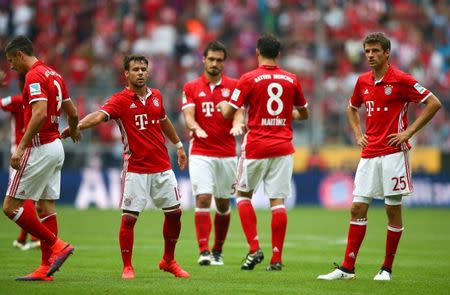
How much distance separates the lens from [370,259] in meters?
13.3

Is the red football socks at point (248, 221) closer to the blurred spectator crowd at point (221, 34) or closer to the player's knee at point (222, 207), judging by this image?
the player's knee at point (222, 207)

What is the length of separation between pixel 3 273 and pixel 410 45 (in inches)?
855

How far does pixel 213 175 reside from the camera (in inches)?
515

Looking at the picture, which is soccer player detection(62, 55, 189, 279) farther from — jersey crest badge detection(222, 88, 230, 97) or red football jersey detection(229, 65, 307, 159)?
jersey crest badge detection(222, 88, 230, 97)

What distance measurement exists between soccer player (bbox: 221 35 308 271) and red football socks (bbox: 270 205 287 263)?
0.01 m

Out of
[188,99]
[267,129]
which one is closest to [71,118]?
[267,129]

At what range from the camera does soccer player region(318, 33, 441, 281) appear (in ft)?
33.8

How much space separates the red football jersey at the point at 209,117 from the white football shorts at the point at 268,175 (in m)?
1.09

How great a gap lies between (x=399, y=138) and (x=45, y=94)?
381cm

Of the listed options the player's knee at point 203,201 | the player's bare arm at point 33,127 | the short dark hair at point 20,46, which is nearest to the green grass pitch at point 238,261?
the player's knee at point 203,201

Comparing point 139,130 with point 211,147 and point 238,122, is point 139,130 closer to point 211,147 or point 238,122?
point 238,122

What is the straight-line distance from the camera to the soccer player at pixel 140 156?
418 inches

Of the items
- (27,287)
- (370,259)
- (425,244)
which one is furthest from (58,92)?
(425,244)

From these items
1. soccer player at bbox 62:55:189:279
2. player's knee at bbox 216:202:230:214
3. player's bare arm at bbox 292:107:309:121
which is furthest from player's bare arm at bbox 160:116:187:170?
player's knee at bbox 216:202:230:214
